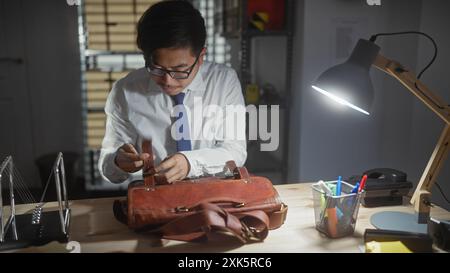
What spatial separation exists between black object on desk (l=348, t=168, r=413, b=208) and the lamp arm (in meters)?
0.05

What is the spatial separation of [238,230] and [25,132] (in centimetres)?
194

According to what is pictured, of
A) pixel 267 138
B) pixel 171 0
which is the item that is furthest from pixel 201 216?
pixel 267 138

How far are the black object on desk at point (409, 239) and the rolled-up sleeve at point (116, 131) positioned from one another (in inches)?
26.9

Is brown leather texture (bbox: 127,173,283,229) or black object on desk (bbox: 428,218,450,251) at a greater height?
brown leather texture (bbox: 127,173,283,229)

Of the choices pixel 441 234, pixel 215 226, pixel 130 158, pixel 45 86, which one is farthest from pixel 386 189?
pixel 45 86

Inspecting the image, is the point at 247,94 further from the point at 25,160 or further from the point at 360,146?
the point at 25,160

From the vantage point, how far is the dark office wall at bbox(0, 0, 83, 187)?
6.55 feet

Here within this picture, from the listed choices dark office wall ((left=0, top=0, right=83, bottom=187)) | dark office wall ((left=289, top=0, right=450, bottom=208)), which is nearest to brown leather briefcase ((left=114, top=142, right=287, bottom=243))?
dark office wall ((left=289, top=0, right=450, bottom=208))

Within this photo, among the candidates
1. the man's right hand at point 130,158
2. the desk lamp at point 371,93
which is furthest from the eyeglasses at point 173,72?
the desk lamp at point 371,93

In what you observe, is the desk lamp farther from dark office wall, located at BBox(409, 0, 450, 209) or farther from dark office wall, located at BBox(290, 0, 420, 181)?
dark office wall, located at BBox(290, 0, 420, 181)

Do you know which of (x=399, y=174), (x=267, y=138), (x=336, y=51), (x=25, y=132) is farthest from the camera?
(x=25, y=132)

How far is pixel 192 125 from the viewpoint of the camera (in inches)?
48.8

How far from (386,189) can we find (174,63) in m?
0.62

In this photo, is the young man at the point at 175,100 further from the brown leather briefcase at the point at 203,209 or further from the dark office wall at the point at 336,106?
the dark office wall at the point at 336,106
